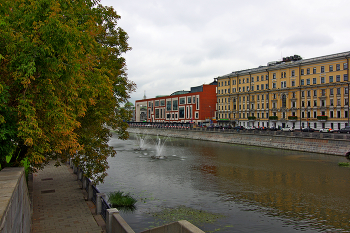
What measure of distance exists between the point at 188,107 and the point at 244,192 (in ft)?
305

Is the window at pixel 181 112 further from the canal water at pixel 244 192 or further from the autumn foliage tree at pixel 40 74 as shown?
the autumn foliage tree at pixel 40 74

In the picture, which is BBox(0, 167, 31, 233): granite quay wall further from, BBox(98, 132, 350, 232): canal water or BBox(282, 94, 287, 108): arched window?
BBox(282, 94, 287, 108): arched window

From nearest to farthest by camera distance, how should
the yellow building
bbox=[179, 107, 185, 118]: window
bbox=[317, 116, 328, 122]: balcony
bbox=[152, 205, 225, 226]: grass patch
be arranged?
bbox=[152, 205, 225, 226]: grass patch, the yellow building, bbox=[317, 116, 328, 122]: balcony, bbox=[179, 107, 185, 118]: window

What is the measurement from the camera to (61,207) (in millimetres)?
14594

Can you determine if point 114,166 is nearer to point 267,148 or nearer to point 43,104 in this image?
point 43,104

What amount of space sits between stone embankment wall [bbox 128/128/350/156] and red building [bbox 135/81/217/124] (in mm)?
26762

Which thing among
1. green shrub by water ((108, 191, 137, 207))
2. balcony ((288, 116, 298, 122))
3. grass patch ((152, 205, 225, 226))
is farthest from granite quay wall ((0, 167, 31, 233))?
balcony ((288, 116, 298, 122))

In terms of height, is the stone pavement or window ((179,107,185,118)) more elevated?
window ((179,107,185,118))

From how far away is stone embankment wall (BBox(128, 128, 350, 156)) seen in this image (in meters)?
42.7

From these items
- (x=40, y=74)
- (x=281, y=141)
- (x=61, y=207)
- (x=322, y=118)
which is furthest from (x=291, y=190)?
(x=322, y=118)

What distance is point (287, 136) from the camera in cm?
5138

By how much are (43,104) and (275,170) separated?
27918 mm

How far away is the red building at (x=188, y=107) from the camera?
355ft

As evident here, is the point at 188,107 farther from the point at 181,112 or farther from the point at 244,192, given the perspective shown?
the point at 244,192
